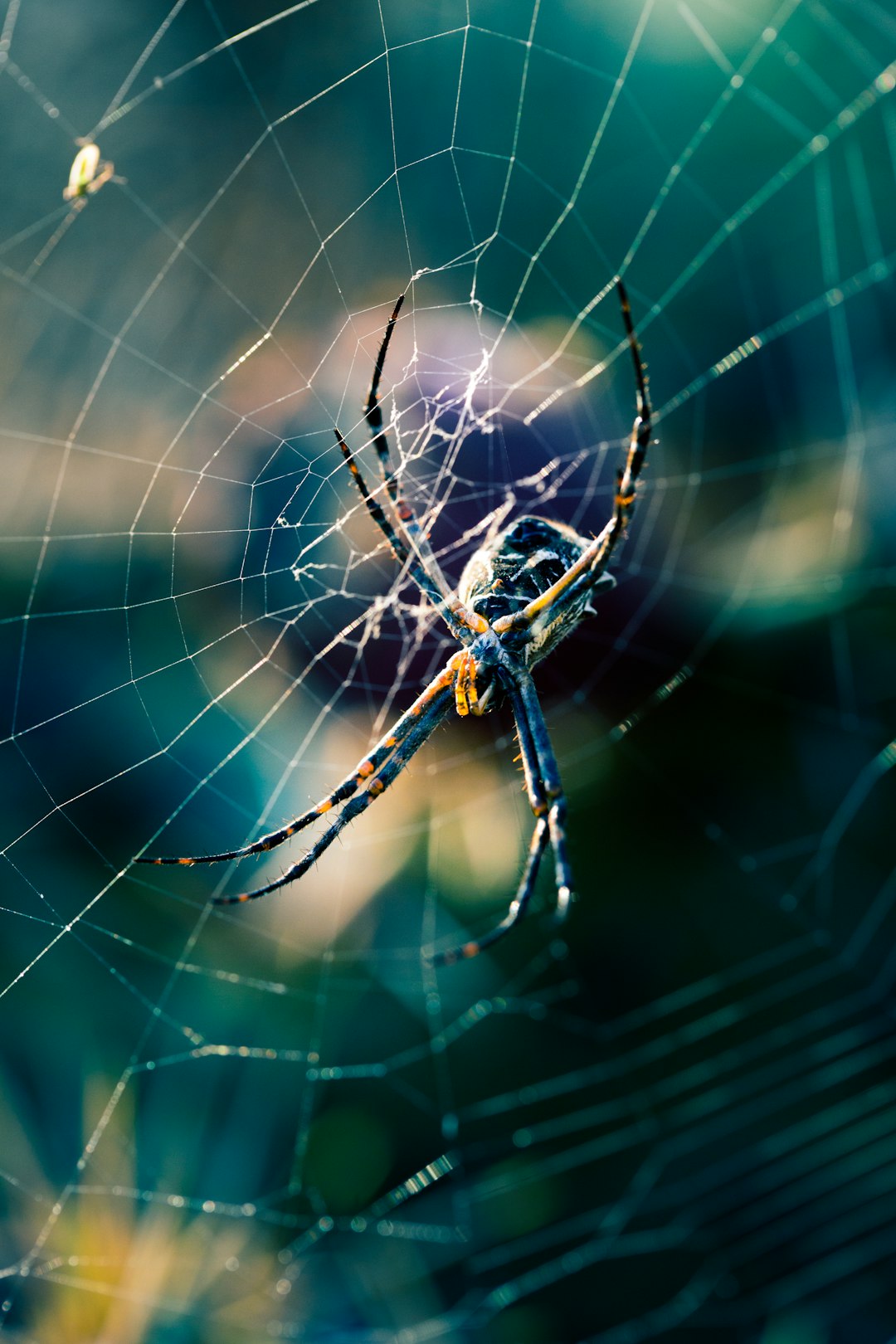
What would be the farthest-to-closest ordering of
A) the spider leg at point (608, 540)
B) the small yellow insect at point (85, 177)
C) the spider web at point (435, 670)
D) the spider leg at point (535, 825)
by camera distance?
the spider web at point (435, 670)
the spider leg at point (535, 825)
the spider leg at point (608, 540)
the small yellow insect at point (85, 177)

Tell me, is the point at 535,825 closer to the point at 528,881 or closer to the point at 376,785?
the point at 528,881

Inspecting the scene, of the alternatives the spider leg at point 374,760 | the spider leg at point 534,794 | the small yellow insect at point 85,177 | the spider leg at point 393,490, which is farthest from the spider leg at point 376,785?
the small yellow insect at point 85,177

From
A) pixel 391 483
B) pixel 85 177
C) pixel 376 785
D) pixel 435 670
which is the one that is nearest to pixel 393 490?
pixel 391 483

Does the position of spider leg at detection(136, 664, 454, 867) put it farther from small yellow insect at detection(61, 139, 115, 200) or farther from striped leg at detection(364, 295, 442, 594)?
small yellow insect at detection(61, 139, 115, 200)

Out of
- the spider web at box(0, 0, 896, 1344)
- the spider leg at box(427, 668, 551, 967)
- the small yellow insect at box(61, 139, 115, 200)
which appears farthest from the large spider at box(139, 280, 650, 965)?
the small yellow insect at box(61, 139, 115, 200)

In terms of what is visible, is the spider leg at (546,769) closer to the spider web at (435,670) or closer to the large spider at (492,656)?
the large spider at (492,656)

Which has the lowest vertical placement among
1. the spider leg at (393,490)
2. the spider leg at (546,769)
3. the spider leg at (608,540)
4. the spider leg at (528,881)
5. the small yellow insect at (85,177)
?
the spider leg at (528,881)

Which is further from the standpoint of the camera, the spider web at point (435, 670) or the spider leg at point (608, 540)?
the spider web at point (435, 670)
